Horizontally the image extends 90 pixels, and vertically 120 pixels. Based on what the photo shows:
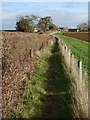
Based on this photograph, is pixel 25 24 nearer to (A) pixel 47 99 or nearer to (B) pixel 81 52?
(B) pixel 81 52

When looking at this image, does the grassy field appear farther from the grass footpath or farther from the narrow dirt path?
the grass footpath

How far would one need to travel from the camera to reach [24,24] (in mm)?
50562

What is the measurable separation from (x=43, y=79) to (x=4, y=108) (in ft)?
19.2

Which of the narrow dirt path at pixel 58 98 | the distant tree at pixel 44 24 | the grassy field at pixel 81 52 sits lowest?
the grassy field at pixel 81 52

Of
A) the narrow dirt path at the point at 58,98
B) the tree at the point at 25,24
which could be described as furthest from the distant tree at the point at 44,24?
the narrow dirt path at the point at 58,98

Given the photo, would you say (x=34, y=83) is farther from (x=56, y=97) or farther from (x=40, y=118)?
(x=40, y=118)

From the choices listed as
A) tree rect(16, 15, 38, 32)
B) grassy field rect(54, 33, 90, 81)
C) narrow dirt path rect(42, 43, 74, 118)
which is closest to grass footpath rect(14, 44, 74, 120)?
narrow dirt path rect(42, 43, 74, 118)

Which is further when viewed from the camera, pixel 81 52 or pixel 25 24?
pixel 25 24

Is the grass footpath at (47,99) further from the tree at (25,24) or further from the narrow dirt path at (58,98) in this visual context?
the tree at (25,24)

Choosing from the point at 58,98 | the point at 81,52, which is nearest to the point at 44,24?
the point at 81,52

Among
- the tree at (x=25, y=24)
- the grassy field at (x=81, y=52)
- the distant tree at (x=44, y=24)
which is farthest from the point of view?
the distant tree at (x=44, y=24)

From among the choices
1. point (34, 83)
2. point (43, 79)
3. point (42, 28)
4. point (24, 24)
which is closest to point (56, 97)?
point (34, 83)

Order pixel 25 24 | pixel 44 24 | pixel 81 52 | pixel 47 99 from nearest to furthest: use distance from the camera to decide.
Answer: pixel 47 99 → pixel 81 52 → pixel 25 24 → pixel 44 24

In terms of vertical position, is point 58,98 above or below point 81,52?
above
